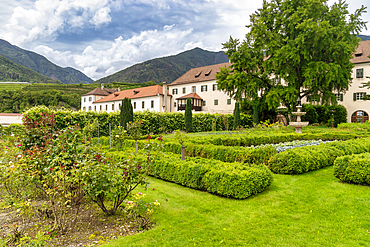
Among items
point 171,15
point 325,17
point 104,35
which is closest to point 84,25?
point 104,35

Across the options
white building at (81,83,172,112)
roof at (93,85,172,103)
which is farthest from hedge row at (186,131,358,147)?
roof at (93,85,172,103)

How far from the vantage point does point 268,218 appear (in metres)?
3.74

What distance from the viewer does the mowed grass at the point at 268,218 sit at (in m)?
3.06

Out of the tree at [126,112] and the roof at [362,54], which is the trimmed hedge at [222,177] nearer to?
the tree at [126,112]

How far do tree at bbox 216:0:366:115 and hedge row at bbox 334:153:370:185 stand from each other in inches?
609

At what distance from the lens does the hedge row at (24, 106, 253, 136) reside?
16641mm

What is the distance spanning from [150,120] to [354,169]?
16424 millimetres

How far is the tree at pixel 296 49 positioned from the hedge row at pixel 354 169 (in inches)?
609

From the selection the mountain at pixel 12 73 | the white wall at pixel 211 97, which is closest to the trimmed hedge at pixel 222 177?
the white wall at pixel 211 97

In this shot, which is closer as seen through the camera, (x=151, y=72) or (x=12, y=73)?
(x=12, y=73)

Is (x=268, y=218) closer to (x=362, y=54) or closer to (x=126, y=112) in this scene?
(x=126, y=112)

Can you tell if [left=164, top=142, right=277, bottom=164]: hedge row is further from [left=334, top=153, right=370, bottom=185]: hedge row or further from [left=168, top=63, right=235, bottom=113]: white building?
[left=168, top=63, right=235, bottom=113]: white building

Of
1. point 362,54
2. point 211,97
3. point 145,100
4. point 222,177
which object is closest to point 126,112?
point 222,177

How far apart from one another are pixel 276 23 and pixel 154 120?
1612 centimetres
